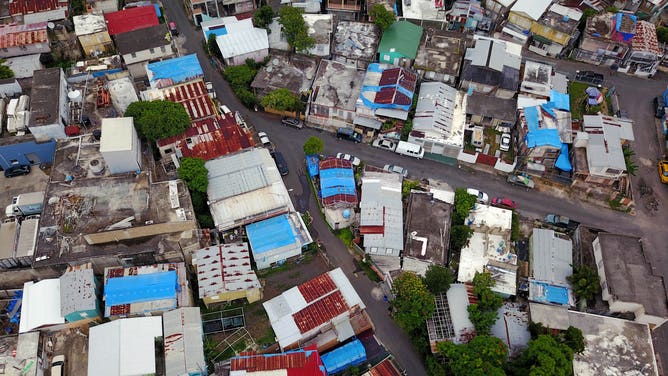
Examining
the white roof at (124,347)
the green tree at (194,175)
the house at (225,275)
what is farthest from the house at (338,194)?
the white roof at (124,347)

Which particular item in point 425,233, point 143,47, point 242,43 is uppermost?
point 143,47

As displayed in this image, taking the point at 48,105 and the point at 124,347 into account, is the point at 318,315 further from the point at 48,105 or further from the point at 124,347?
the point at 48,105

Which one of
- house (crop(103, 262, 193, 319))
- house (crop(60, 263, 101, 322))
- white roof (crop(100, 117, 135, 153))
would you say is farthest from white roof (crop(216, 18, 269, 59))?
house (crop(60, 263, 101, 322))

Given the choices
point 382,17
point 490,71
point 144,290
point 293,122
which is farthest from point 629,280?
point 144,290

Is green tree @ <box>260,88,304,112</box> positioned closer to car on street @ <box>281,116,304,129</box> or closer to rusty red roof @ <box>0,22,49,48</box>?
car on street @ <box>281,116,304,129</box>

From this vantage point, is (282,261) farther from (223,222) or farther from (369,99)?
(369,99)

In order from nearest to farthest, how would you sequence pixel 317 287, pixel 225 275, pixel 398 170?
pixel 225 275
pixel 317 287
pixel 398 170
